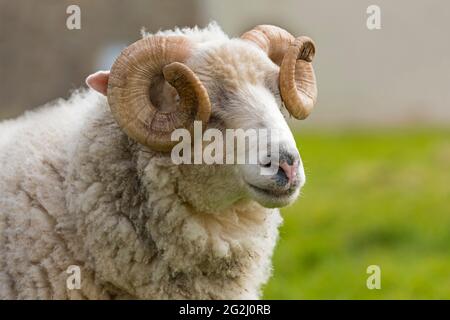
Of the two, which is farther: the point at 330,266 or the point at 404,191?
the point at 404,191

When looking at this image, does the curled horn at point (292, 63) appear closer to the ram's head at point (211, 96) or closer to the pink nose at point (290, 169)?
the ram's head at point (211, 96)

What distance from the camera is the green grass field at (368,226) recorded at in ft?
26.0

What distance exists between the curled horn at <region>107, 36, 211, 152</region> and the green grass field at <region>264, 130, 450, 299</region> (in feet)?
7.48

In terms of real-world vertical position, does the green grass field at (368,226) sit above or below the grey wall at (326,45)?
below

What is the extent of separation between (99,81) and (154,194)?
1.76 ft

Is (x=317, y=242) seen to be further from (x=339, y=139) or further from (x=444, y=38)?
(x=444, y=38)

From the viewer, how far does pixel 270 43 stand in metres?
4.43

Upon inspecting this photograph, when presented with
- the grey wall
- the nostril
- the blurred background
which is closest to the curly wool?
the nostril

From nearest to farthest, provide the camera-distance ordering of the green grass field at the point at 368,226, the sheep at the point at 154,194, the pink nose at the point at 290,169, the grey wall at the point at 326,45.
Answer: the pink nose at the point at 290,169 < the sheep at the point at 154,194 < the green grass field at the point at 368,226 < the grey wall at the point at 326,45

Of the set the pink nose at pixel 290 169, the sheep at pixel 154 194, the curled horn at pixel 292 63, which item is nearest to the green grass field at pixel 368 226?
the curled horn at pixel 292 63

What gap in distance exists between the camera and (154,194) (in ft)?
13.5

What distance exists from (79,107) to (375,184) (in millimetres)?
7476

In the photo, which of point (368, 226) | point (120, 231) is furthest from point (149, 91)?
point (368, 226)
